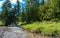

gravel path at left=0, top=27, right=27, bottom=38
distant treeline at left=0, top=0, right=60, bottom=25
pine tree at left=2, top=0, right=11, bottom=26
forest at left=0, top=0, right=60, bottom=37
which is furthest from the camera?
pine tree at left=2, top=0, right=11, bottom=26

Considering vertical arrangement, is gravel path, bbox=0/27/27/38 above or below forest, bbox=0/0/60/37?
above

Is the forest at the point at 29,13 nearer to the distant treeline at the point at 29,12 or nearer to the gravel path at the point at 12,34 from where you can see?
the distant treeline at the point at 29,12

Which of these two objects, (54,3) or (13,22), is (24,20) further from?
(54,3)

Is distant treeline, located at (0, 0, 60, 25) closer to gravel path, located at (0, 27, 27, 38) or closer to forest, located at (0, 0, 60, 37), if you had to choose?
forest, located at (0, 0, 60, 37)

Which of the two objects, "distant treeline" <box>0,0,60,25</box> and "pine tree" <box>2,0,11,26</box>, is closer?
"distant treeline" <box>0,0,60,25</box>

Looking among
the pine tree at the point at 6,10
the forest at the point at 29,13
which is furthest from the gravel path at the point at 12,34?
the pine tree at the point at 6,10

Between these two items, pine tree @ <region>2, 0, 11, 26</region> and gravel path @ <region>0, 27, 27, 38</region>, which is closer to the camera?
gravel path @ <region>0, 27, 27, 38</region>

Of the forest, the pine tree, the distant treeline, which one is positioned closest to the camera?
the forest

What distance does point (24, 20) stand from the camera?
59750 mm

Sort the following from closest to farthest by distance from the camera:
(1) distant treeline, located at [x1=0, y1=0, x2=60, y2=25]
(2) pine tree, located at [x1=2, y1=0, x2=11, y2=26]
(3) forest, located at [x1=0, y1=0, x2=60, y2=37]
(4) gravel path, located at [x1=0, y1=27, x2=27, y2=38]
→ 1. (4) gravel path, located at [x1=0, y1=27, x2=27, y2=38]
2. (3) forest, located at [x1=0, y1=0, x2=60, y2=37]
3. (1) distant treeline, located at [x1=0, y1=0, x2=60, y2=25]
4. (2) pine tree, located at [x1=2, y1=0, x2=11, y2=26]

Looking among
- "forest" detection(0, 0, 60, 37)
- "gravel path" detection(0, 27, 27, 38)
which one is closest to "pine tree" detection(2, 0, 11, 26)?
"forest" detection(0, 0, 60, 37)

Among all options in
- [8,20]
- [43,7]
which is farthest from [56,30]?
[8,20]

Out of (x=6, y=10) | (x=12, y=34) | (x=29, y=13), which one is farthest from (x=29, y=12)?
(x=12, y=34)

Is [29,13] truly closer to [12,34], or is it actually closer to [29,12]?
[29,12]
